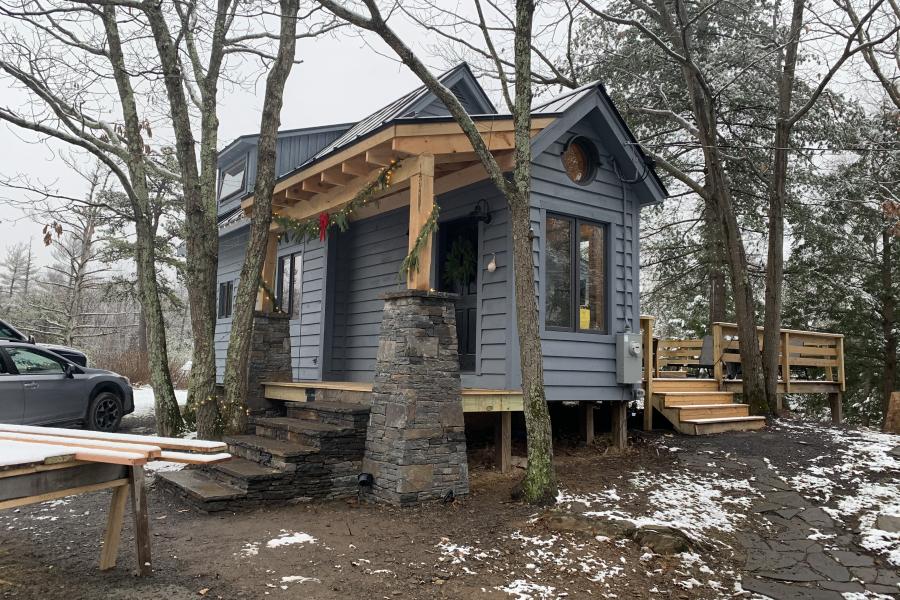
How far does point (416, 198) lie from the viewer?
20.0ft

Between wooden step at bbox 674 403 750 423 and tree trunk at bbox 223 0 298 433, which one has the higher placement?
tree trunk at bbox 223 0 298 433

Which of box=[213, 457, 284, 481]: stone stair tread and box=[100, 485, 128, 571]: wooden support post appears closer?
box=[100, 485, 128, 571]: wooden support post

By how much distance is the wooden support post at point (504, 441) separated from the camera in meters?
6.67

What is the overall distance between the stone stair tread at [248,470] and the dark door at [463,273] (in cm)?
279

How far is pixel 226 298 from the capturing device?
43.2 feet

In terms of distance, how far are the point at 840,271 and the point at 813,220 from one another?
2932mm

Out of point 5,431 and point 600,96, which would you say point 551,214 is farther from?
point 5,431

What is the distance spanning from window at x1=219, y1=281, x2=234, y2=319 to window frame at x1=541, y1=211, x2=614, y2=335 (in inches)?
319

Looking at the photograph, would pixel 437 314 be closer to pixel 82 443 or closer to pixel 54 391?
pixel 82 443

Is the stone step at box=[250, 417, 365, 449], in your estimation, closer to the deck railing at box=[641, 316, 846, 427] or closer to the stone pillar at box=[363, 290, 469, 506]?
the stone pillar at box=[363, 290, 469, 506]

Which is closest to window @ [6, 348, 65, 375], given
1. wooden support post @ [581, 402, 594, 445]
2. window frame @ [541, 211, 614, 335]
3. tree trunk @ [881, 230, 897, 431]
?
window frame @ [541, 211, 614, 335]

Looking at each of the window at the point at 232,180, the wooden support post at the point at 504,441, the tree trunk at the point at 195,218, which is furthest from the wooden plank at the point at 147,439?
the window at the point at 232,180

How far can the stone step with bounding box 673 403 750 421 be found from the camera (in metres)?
8.27

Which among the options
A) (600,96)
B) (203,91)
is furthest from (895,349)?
(203,91)
